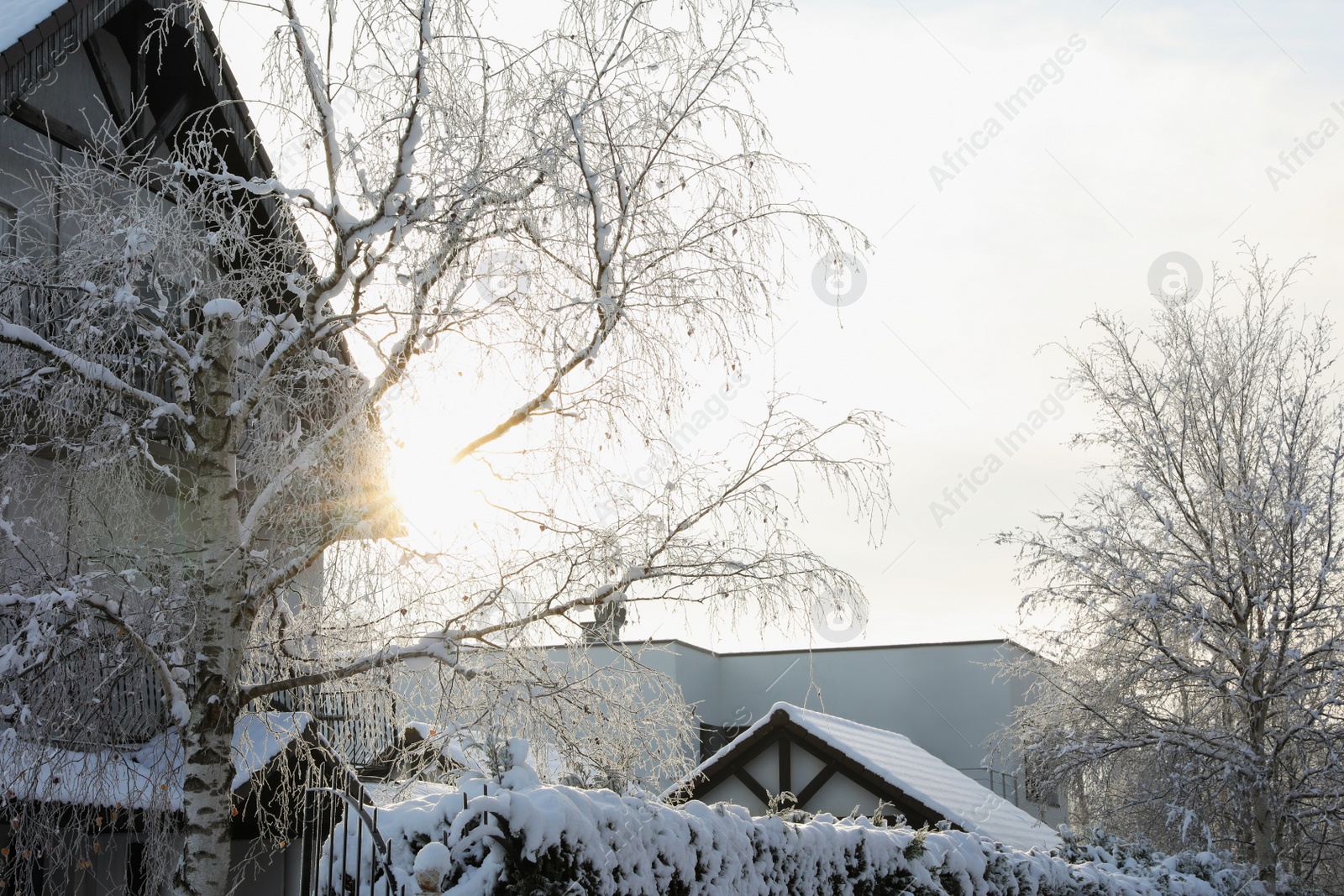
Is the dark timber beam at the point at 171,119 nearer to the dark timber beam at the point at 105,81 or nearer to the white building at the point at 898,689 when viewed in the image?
the dark timber beam at the point at 105,81

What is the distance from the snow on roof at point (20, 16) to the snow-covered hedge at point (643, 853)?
773 centimetres

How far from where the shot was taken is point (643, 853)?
5570mm

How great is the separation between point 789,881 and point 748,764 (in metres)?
10.8

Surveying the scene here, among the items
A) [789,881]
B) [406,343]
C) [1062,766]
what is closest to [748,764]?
[1062,766]

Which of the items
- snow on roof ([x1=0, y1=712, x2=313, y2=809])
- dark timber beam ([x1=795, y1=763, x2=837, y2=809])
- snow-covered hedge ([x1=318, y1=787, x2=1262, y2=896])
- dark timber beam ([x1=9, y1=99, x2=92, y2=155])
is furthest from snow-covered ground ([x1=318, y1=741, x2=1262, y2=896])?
dark timber beam ([x1=795, y1=763, x2=837, y2=809])

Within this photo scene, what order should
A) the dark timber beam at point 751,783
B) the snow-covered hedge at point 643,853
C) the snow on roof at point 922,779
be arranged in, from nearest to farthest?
1. the snow-covered hedge at point 643,853
2. the snow on roof at point 922,779
3. the dark timber beam at point 751,783

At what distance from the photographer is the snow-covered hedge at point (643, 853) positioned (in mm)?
4938

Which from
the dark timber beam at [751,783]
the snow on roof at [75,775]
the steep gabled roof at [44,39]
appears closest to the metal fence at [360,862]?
the snow on roof at [75,775]

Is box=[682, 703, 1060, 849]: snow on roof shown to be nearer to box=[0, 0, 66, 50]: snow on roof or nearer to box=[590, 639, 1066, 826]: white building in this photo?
box=[590, 639, 1066, 826]: white building

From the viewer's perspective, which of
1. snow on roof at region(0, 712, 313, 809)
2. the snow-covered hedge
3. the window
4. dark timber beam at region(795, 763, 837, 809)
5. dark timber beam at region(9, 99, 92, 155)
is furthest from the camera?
dark timber beam at region(795, 763, 837, 809)

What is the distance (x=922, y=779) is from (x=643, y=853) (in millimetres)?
13134

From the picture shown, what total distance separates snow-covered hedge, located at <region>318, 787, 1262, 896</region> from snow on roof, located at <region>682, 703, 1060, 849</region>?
6.23m

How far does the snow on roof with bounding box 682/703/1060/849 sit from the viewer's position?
15.8 meters

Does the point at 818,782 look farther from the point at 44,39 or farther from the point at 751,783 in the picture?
the point at 44,39
